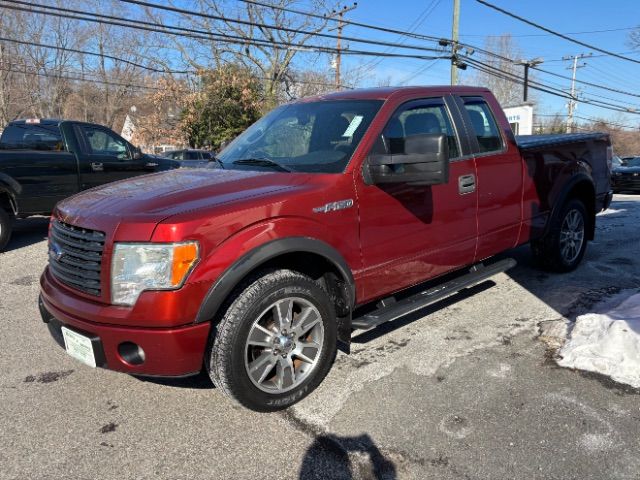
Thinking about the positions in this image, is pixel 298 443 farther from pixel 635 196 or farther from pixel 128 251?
pixel 635 196

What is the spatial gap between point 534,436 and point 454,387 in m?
0.61

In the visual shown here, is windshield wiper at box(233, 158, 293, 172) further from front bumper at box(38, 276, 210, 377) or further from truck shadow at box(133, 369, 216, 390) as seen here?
truck shadow at box(133, 369, 216, 390)

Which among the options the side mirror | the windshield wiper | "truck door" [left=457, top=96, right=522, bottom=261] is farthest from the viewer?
"truck door" [left=457, top=96, right=522, bottom=261]

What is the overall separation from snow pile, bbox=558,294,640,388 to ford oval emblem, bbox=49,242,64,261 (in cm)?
336

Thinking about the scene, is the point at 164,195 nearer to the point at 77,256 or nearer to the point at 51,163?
the point at 77,256

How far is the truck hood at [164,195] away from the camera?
2.69m

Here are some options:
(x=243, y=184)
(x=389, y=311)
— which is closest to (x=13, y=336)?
(x=243, y=184)

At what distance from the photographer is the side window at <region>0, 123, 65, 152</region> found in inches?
312

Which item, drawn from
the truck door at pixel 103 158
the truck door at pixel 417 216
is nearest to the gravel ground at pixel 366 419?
the truck door at pixel 417 216

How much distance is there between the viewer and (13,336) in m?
4.21

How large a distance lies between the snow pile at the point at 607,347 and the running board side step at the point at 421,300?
0.84 meters

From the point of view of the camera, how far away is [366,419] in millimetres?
2926

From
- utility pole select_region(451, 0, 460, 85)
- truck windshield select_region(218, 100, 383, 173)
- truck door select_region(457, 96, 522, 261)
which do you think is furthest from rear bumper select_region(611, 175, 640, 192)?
truck windshield select_region(218, 100, 383, 173)

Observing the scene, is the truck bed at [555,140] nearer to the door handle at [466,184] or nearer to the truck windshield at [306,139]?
the door handle at [466,184]
